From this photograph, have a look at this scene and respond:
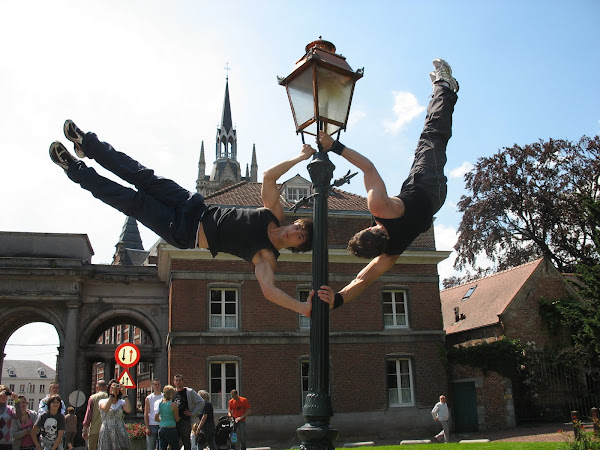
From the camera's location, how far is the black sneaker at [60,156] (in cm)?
698

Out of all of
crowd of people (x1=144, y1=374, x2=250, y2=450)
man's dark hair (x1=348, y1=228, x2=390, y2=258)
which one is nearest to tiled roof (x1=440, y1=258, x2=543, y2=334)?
crowd of people (x1=144, y1=374, x2=250, y2=450)

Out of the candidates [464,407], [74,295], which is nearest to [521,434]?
[464,407]

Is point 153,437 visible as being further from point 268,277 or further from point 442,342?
point 442,342

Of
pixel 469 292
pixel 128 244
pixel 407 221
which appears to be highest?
pixel 128 244

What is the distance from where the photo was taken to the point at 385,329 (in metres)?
24.6

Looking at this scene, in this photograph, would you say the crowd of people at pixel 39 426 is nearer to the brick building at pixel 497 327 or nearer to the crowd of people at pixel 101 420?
the crowd of people at pixel 101 420

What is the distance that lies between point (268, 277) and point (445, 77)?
9.83 feet

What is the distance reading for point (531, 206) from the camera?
3244 centimetres

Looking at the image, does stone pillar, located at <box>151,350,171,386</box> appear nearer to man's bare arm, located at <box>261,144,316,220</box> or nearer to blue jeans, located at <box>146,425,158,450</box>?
blue jeans, located at <box>146,425,158,450</box>

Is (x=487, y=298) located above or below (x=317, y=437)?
above

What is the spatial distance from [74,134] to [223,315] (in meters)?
17.4

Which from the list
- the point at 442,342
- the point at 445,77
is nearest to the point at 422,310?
the point at 442,342

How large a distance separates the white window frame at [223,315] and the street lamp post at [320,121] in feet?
60.0

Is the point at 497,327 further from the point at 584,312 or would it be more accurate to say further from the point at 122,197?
the point at 122,197
